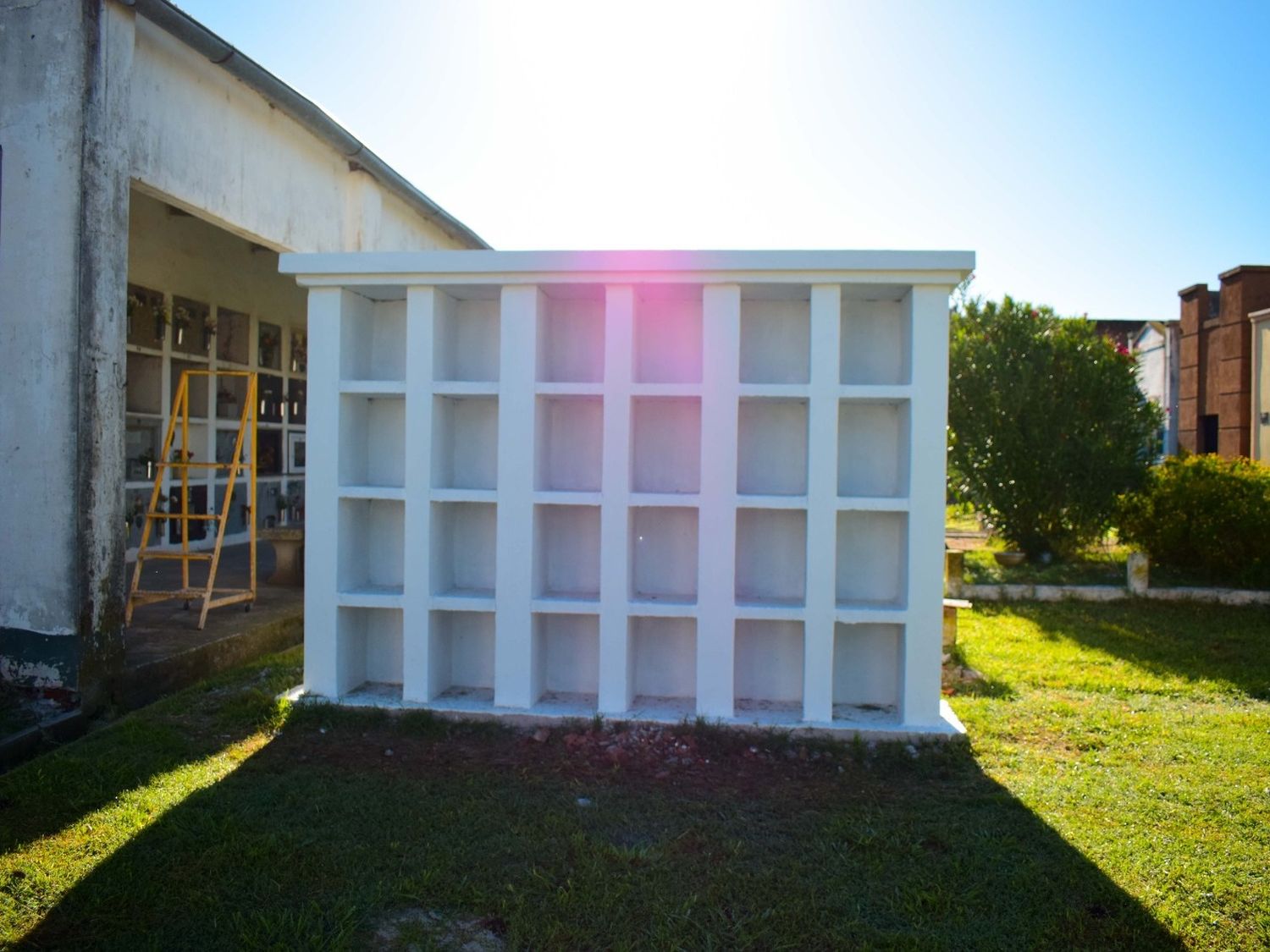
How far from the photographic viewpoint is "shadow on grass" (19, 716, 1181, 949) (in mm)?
2943

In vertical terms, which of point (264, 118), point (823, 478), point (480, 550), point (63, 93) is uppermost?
point (264, 118)

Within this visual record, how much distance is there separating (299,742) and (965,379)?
8.79 meters

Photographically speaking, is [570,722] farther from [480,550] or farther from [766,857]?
[766,857]

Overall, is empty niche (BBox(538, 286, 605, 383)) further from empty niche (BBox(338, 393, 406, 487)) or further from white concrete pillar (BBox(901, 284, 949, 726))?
white concrete pillar (BBox(901, 284, 949, 726))

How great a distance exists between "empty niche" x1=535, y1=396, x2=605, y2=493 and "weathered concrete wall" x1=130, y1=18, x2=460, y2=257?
2873 mm

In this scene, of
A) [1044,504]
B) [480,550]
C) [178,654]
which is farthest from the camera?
[1044,504]

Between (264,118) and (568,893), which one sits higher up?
(264,118)

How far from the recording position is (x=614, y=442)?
15.7ft

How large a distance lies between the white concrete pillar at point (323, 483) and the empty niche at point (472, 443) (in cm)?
63

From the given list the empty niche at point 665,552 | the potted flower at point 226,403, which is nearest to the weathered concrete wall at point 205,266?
the potted flower at point 226,403

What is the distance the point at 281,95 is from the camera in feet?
22.1

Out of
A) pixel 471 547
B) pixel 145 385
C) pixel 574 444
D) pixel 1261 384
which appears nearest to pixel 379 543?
pixel 471 547

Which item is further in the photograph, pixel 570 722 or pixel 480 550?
pixel 480 550

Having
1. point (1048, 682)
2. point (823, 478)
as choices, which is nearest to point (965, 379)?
point (1048, 682)
